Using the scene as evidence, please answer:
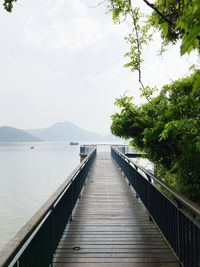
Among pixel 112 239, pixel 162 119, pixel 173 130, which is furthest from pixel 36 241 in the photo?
pixel 162 119

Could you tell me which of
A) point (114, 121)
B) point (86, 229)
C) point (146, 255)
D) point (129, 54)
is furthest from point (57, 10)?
point (146, 255)

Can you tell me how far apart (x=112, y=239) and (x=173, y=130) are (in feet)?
7.46

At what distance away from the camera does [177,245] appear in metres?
3.70

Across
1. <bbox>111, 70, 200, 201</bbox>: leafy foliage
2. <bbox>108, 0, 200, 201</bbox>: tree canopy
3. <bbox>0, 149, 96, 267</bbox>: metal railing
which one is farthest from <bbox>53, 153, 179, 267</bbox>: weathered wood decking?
<bbox>108, 0, 200, 201</bbox>: tree canopy

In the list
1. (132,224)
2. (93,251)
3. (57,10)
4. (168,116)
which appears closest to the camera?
(93,251)

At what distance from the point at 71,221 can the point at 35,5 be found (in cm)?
417

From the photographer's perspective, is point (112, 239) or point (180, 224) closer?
point (180, 224)

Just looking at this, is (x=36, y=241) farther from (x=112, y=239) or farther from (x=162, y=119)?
(x=162, y=119)

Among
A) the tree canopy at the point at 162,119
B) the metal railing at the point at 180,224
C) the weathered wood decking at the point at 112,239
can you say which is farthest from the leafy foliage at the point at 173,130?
the weathered wood decking at the point at 112,239

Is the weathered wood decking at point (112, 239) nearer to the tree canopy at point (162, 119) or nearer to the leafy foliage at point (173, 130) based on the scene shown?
the leafy foliage at point (173, 130)

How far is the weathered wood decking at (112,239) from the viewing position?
12.8ft

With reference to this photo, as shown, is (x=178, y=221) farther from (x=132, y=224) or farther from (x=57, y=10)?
(x=57, y=10)

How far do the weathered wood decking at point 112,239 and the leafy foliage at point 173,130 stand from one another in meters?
1.24

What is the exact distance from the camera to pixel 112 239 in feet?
15.7
